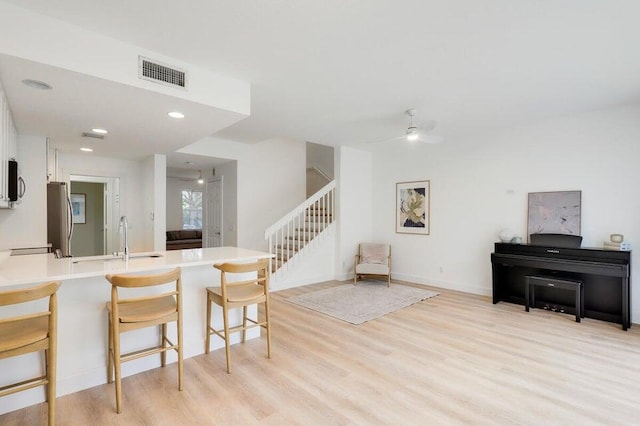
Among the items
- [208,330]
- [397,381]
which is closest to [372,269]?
[397,381]

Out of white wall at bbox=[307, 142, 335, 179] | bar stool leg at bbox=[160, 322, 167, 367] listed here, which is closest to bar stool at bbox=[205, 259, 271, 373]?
bar stool leg at bbox=[160, 322, 167, 367]

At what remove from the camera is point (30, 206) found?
4.22 m

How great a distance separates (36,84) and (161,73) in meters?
0.93

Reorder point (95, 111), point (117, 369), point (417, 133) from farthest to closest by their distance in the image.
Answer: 1. point (417, 133)
2. point (95, 111)
3. point (117, 369)

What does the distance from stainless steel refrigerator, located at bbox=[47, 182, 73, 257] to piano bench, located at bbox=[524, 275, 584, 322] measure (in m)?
6.28

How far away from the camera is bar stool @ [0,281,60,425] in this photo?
73.8 inches

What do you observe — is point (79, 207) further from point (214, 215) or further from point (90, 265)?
point (90, 265)

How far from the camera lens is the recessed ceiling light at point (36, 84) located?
2478 millimetres

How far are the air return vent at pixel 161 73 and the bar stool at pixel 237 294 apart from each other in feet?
5.35

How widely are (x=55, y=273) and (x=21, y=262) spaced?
0.87 m

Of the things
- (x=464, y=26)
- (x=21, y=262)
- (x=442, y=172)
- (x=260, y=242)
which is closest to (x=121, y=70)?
(x=21, y=262)

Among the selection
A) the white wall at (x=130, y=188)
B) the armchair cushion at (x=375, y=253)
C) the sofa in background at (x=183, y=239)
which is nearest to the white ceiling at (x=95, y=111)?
the white wall at (x=130, y=188)

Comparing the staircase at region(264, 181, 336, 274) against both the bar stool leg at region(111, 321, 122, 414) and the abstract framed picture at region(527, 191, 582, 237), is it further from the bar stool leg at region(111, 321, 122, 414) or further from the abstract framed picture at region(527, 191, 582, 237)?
the bar stool leg at region(111, 321, 122, 414)

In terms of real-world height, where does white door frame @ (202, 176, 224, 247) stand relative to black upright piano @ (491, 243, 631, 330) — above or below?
above
